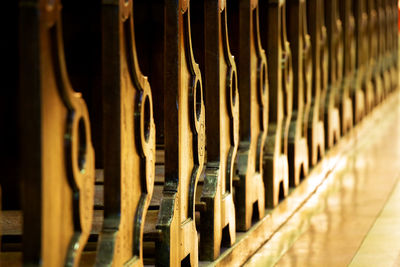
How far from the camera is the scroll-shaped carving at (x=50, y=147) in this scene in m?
1.51

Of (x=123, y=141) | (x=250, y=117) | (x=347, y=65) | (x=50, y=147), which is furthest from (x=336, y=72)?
(x=50, y=147)

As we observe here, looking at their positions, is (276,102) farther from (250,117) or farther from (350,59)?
(350,59)

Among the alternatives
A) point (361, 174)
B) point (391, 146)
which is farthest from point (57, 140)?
point (391, 146)

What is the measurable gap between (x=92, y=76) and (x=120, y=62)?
1.21 m

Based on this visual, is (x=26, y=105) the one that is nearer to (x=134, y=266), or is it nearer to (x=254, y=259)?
(x=134, y=266)

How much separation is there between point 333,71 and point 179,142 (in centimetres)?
285

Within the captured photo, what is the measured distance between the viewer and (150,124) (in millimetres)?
2143

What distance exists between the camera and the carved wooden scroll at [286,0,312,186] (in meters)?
3.88

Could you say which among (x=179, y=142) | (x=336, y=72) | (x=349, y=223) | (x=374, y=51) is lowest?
(x=349, y=223)

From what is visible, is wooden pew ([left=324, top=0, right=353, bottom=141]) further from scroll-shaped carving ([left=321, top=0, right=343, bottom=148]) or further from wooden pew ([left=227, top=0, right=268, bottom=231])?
wooden pew ([left=227, top=0, right=268, bottom=231])

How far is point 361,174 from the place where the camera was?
4.61 meters

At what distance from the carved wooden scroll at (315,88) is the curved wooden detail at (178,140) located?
1914 millimetres

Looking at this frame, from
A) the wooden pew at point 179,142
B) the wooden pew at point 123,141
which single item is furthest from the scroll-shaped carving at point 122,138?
the wooden pew at point 179,142

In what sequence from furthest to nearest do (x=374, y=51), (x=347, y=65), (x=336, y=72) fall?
(x=374, y=51) → (x=347, y=65) → (x=336, y=72)
